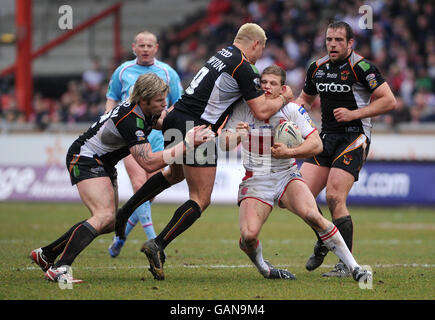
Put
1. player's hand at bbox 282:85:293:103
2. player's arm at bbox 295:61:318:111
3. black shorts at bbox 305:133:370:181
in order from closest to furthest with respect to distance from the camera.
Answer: player's hand at bbox 282:85:293:103
black shorts at bbox 305:133:370:181
player's arm at bbox 295:61:318:111

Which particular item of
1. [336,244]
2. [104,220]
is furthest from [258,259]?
[104,220]

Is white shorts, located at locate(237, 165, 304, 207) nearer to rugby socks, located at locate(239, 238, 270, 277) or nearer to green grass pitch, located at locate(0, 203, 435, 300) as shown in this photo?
rugby socks, located at locate(239, 238, 270, 277)

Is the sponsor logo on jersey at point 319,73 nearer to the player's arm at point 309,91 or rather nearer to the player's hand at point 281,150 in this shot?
the player's arm at point 309,91

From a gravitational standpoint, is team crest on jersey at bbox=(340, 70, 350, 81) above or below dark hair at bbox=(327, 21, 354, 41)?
below

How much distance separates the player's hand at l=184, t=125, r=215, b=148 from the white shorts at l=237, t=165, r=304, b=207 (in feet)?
2.78

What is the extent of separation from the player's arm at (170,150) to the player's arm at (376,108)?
1767 mm

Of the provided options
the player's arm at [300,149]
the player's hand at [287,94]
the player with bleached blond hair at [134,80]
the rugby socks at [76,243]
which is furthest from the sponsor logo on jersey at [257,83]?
the player with bleached blond hair at [134,80]

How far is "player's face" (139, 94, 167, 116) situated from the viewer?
23.2ft

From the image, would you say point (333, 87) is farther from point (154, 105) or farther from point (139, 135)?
point (139, 135)

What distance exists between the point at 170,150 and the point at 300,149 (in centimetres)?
127

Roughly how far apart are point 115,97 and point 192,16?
19346 millimetres

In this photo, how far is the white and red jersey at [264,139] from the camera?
7.45m

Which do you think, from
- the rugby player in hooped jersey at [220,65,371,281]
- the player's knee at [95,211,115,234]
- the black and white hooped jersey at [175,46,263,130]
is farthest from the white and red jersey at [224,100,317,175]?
the player's knee at [95,211,115,234]
